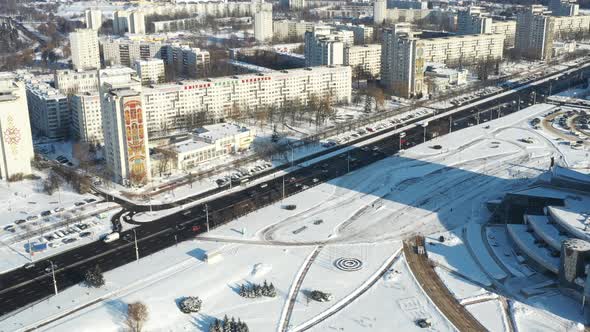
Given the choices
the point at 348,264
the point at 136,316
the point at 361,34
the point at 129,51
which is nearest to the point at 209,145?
the point at 348,264

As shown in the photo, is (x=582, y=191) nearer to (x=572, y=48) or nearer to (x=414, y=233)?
(x=414, y=233)

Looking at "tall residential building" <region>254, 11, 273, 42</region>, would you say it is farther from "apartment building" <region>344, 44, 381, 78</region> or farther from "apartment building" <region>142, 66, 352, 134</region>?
"apartment building" <region>142, 66, 352, 134</region>

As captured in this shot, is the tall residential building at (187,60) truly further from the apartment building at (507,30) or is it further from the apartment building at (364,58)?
the apartment building at (507,30)

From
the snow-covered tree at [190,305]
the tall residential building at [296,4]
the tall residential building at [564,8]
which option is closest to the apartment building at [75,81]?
the snow-covered tree at [190,305]

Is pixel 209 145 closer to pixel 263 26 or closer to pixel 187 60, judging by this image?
pixel 187 60

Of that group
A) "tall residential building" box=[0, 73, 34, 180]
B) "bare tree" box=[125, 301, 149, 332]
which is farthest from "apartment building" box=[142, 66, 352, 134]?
"bare tree" box=[125, 301, 149, 332]

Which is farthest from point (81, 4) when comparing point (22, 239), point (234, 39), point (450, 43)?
point (22, 239)
